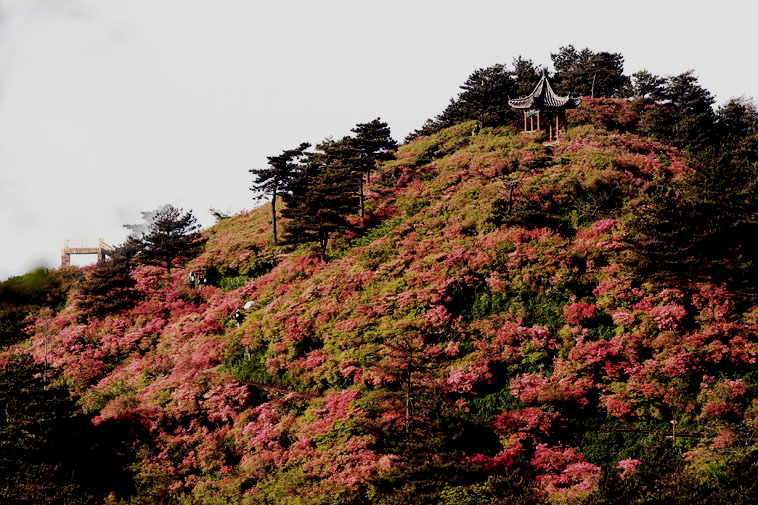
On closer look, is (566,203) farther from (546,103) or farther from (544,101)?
A: (544,101)

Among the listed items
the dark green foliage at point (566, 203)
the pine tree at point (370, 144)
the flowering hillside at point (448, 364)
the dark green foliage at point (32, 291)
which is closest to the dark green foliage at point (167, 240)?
the flowering hillside at point (448, 364)

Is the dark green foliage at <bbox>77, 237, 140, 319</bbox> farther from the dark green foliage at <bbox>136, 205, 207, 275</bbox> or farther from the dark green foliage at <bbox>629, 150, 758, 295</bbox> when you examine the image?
the dark green foliage at <bbox>629, 150, 758, 295</bbox>

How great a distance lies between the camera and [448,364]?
2252 centimetres

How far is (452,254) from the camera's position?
1128 inches

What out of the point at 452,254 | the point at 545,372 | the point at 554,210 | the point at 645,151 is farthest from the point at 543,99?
the point at 545,372

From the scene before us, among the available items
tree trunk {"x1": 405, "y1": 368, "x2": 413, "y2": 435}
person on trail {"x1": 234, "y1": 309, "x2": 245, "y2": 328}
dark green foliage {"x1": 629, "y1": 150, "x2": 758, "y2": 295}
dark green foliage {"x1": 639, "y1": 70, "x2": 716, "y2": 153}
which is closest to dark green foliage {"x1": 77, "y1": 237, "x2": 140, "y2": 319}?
person on trail {"x1": 234, "y1": 309, "x2": 245, "y2": 328}

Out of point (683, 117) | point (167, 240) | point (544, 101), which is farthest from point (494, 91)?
point (167, 240)

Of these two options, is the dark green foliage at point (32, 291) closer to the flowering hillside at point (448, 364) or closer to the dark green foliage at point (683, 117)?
the flowering hillside at point (448, 364)

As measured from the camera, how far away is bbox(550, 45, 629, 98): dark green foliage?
59.7 metres

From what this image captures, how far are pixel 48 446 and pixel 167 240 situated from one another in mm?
19112

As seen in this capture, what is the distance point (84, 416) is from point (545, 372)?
1893cm

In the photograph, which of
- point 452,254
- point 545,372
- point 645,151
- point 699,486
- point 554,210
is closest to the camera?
point 699,486

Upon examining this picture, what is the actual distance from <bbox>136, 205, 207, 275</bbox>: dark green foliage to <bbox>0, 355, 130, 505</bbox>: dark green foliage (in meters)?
15.3

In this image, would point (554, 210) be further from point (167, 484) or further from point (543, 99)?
point (167, 484)
